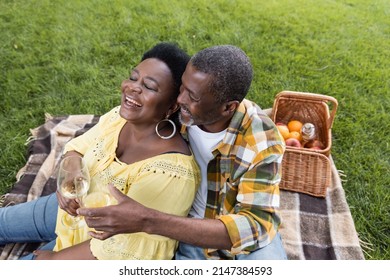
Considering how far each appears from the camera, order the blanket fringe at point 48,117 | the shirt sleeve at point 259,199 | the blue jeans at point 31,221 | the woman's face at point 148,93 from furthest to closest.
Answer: the blanket fringe at point 48,117
the blue jeans at point 31,221
the woman's face at point 148,93
the shirt sleeve at point 259,199

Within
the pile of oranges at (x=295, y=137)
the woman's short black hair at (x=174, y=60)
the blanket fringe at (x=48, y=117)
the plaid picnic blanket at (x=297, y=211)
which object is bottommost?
the plaid picnic blanket at (x=297, y=211)

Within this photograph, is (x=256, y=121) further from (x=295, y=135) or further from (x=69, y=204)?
(x=295, y=135)

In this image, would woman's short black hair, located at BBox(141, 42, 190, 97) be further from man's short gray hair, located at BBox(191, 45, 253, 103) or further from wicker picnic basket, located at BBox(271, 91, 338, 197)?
wicker picnic basket, located at BBox(271, 91, 338, 197)

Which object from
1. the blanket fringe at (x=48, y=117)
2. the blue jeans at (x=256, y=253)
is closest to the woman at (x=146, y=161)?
the blue jeans at (x=256, y=253)

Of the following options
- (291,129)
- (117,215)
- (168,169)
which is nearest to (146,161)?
(168,169)

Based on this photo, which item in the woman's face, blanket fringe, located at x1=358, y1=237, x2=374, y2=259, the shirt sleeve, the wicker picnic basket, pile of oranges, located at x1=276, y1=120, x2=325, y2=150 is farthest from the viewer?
pile of oranges, located at x1=276, y1=120, x2=325, y2=150

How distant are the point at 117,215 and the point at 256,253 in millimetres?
859

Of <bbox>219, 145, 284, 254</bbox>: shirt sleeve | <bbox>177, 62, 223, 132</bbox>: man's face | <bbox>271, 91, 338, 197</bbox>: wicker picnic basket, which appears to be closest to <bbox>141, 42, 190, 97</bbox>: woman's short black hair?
<bbox>177, 62, 223, 132</bbox>: man's face

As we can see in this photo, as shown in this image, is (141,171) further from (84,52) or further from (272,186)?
(84,52)

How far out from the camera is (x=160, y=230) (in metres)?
1.85

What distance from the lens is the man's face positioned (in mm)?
2014

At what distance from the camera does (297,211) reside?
3389mm

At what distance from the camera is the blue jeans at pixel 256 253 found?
2209 millimetres

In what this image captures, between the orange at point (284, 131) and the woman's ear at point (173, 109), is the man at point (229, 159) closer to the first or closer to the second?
the woman's ear at point (173, 109)
